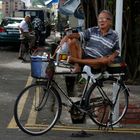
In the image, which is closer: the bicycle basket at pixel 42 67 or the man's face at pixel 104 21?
the bicycle basket at pixel 42 67

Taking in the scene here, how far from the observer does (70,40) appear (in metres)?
7.30

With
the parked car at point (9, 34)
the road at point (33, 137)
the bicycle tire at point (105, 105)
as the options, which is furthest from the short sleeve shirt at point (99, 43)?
the parked car at point (9, 34)

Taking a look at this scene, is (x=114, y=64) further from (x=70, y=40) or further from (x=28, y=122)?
(x=28, y=122)

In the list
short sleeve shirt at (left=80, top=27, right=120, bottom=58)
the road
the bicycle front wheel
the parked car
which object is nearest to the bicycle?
the bicycle front wheel

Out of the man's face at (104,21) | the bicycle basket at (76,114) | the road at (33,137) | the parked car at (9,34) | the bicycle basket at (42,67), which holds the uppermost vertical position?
the man's face at (104,21)

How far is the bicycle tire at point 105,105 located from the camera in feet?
24.6

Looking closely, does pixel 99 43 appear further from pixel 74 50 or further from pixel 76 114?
pixel 76 114

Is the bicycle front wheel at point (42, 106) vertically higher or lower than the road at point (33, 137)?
higher

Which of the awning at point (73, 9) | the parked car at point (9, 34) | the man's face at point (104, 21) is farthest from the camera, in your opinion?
the parked car at point (9, 34)

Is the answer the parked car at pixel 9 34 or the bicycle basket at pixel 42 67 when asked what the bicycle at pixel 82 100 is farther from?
the parked car at pixel 9 34

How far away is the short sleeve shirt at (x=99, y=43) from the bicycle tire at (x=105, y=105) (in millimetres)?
419

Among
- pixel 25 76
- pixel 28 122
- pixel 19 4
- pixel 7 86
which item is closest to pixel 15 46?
pixel 25 76

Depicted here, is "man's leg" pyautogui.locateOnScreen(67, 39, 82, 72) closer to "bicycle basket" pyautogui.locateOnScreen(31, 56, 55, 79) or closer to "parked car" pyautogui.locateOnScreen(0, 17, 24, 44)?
"bicycle basket" pyautogui.locateOnScreen(31, 56, 55, 79)

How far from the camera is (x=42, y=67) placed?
727cm
